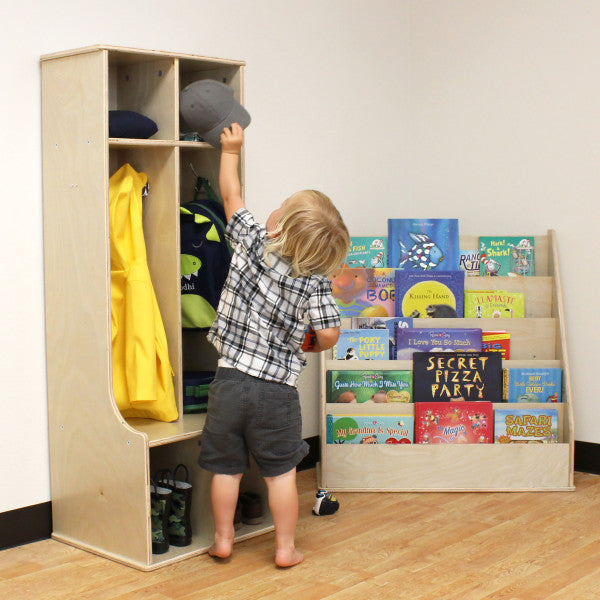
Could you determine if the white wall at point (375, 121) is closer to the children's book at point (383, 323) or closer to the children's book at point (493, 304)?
the children's book at point (493, 304)

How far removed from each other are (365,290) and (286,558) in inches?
45.8

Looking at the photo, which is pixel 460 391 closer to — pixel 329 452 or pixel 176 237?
pixel 329 452

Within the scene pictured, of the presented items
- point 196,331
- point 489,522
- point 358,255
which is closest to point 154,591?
point 196,331

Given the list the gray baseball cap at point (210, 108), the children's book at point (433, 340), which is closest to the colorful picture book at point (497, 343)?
the children's book at point (433, 340)

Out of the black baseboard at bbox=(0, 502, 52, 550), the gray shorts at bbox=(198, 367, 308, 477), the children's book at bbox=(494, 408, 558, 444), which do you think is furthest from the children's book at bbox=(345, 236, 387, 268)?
the black baseboard at bbox=(0, 502, 52, 550)

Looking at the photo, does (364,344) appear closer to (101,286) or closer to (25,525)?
(101,286)

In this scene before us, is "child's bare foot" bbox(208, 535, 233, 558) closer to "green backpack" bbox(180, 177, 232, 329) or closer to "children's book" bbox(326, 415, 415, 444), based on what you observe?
"green backpack" bbox(180, 177, 232, 329)

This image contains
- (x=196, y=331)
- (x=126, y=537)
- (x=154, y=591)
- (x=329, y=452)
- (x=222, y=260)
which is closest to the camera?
(x=154, y=591)

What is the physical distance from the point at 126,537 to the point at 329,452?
873 millimetres

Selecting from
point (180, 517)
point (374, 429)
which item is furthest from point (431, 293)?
point (180, 517)

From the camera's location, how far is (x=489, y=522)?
2.63 m

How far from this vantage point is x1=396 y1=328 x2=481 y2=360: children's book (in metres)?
3.03

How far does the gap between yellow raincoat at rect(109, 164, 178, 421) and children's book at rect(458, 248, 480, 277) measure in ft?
4.30

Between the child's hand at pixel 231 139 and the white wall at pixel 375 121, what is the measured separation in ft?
1.64
